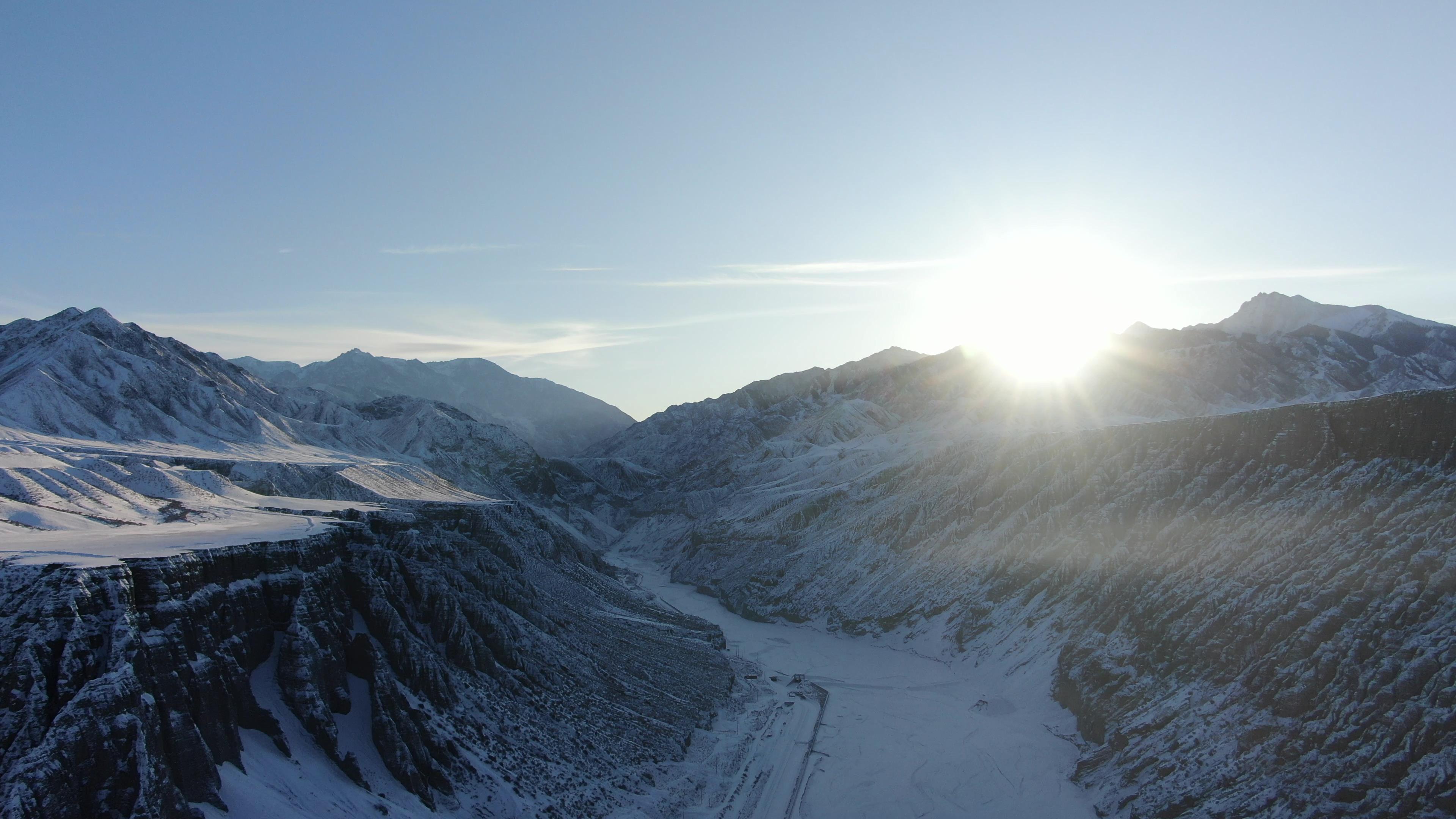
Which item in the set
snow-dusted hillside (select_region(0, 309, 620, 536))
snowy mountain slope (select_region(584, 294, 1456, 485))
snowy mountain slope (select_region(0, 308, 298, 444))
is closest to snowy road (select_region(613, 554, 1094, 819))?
snow-dusted hillside (select_region(0, 309, 620, 536))

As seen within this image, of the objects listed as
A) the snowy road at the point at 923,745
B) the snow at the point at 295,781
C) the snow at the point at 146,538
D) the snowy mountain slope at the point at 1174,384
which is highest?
the snowy mountain slope at the point at 1174,384

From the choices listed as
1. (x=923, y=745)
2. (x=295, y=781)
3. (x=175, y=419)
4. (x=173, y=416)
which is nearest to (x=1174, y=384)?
(x=923, y=745)

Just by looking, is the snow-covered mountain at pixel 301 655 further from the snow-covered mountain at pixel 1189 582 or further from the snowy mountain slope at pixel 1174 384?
the snowy mountain slope at pixel 1174 384

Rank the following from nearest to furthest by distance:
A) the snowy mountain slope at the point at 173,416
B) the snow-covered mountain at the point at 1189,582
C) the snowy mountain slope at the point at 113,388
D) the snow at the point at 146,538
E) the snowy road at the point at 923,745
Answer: the snow at the point at 146,538, the snow-covered mountain at the point at 1189,582, the snowy road at the point at 923,745, the snowy mountain slope at the point at 173,416, the snowy mountain slope at the point at 113,388

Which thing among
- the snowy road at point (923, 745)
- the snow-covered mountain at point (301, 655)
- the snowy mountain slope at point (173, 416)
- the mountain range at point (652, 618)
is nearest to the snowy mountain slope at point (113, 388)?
the snowy mountain slope at point (173, 416)

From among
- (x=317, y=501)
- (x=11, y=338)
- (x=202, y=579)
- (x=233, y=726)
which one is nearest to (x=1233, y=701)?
(x=233, y=726)

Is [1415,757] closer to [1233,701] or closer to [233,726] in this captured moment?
[1233,701]

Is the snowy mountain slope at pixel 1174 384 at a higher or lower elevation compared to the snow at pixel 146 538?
higher
